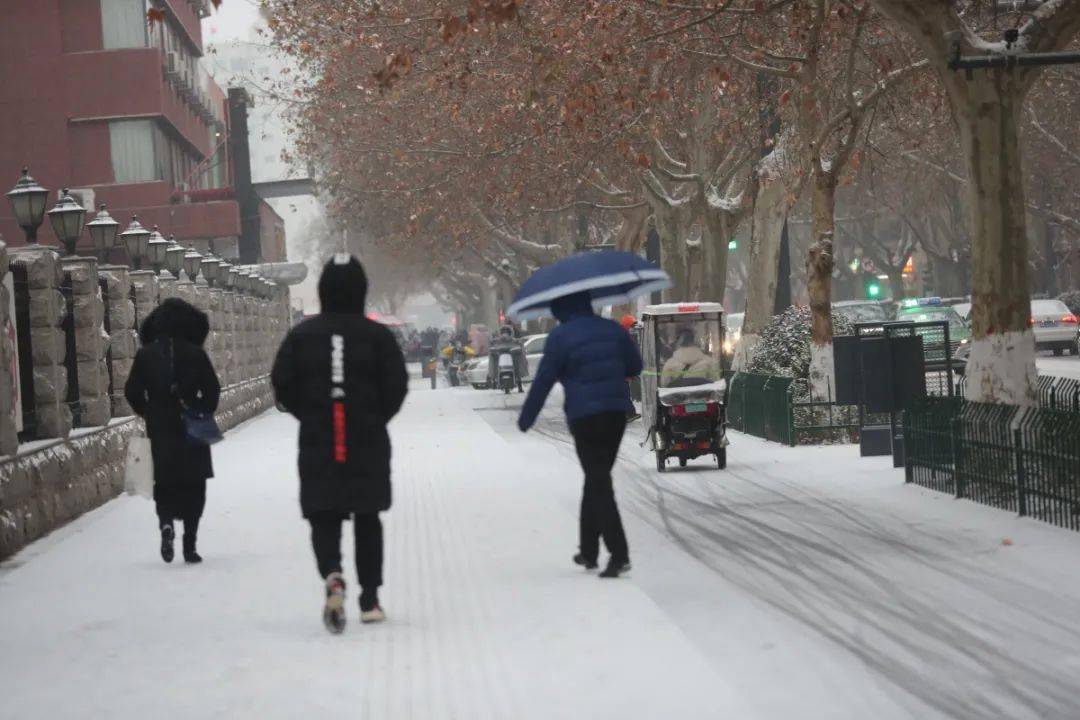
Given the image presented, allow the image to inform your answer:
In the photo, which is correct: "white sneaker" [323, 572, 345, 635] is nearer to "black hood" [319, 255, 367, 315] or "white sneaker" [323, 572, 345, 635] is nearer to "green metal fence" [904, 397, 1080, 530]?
"black hood" [319, 255, 367, 315]

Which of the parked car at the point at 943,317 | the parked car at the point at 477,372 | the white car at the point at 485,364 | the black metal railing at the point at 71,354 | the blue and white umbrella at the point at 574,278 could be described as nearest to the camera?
the blue and white umbrella at the point at 574,278

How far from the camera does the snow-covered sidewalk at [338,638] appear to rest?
7273mm

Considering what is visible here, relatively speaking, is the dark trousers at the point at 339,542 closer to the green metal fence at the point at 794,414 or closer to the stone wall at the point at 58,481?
the stone wall at the point at 58,481

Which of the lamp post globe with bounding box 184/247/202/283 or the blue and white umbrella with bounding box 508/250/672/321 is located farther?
the lamp post globe with bounding box 184/247/202/283

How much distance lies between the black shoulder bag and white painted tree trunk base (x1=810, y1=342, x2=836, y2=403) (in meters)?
12.3

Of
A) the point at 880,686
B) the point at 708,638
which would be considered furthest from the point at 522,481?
the point at 880,686

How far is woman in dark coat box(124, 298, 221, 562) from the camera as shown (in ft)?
38.5

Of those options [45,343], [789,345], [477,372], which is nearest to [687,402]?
[789,345]

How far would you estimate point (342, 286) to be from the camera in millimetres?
8781

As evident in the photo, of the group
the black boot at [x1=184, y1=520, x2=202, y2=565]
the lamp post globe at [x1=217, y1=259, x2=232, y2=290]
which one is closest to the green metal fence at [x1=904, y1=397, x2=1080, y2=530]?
the black boot at [x1=184, y1=520, x2=202, y2=565]

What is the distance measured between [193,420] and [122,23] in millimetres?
38877

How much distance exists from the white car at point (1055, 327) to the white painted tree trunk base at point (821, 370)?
73.4 feet

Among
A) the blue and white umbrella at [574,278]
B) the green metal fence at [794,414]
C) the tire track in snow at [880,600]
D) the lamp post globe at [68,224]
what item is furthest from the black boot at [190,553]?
the green metal fence at [794,414]

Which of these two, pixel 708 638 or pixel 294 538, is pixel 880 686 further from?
pixel 294 538
